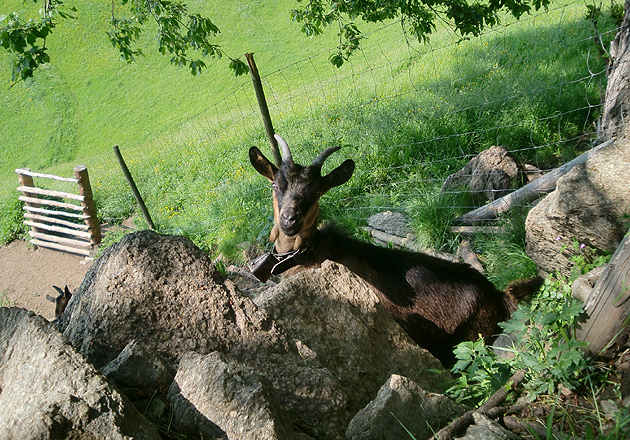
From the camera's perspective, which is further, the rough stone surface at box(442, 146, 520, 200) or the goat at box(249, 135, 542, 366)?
the rough stone surface at box(442, 146, 520, 200)

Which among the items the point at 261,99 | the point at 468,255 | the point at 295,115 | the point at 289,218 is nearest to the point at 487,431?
the point at 289,218

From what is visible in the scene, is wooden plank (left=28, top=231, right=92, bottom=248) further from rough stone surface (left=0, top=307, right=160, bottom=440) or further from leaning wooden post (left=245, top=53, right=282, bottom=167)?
rough stone surface (left=0, top=307, right=160, bottom=440)

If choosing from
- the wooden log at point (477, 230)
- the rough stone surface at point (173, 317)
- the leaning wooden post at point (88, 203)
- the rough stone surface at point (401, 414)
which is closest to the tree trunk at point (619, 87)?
the wooden log at point (477, 230)

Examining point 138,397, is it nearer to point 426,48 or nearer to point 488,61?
point 488,61

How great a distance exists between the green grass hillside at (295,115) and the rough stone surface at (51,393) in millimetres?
4850

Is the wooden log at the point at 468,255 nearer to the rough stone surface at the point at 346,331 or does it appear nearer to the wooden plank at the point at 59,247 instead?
the rough stone surface at the point at 346,331

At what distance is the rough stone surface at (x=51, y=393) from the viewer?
175 centimetres

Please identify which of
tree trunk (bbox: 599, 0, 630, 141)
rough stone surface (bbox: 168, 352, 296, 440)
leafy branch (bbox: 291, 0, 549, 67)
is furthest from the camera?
leafy branch (bbox: 291, 0, 549, 67)

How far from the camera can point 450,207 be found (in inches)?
248

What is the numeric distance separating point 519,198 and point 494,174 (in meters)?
0.61

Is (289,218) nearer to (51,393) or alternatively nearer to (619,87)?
(51,393)

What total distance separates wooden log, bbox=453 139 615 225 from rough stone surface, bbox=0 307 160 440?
4.94 metres

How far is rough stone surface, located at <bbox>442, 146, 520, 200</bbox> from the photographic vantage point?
631 centimetres

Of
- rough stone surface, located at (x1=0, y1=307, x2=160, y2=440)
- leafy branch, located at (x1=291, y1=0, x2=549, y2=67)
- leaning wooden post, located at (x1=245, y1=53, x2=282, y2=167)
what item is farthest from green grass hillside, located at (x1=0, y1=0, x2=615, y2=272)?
rough stone surface, located at (x1=0, y1=307, x2=160, y2=440)
